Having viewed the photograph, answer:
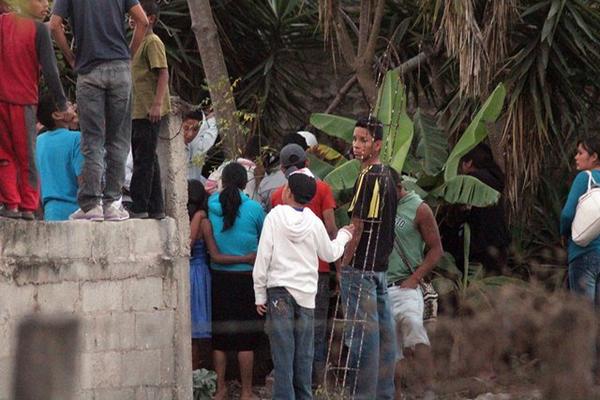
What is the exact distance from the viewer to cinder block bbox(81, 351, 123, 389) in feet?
22.7

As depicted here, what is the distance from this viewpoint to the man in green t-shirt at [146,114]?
24.6ft

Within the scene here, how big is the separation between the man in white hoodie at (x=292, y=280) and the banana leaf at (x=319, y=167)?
2.05 metres

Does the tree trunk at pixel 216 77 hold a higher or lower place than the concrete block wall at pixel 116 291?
higher

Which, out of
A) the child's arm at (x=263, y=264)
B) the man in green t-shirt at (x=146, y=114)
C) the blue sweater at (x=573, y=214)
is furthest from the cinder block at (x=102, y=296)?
the blue sweater at (x=573, y=214)

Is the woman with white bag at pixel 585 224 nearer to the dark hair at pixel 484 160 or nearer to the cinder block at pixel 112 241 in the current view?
the dark hair at pixel 484 160

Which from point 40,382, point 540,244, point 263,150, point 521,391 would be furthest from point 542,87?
point 40,382

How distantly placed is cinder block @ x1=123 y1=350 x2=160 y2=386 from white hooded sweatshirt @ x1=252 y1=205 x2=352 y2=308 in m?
0.66

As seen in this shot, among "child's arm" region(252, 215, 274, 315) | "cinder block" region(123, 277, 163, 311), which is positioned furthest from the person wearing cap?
"cinder block" region(123, 277, 163, 311)

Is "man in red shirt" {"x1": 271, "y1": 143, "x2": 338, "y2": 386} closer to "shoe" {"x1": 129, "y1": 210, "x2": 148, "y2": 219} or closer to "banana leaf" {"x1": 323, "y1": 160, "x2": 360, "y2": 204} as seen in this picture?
"banana leaf" {"x1": 323, "y1": 160, "x2": 360, "y2": 204}

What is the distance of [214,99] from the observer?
34.0 ft

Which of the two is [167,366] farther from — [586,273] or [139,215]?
[586,273]

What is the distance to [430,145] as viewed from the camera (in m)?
10.1

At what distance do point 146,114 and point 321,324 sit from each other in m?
1.95

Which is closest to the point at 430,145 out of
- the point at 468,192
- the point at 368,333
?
the point at 468,192
